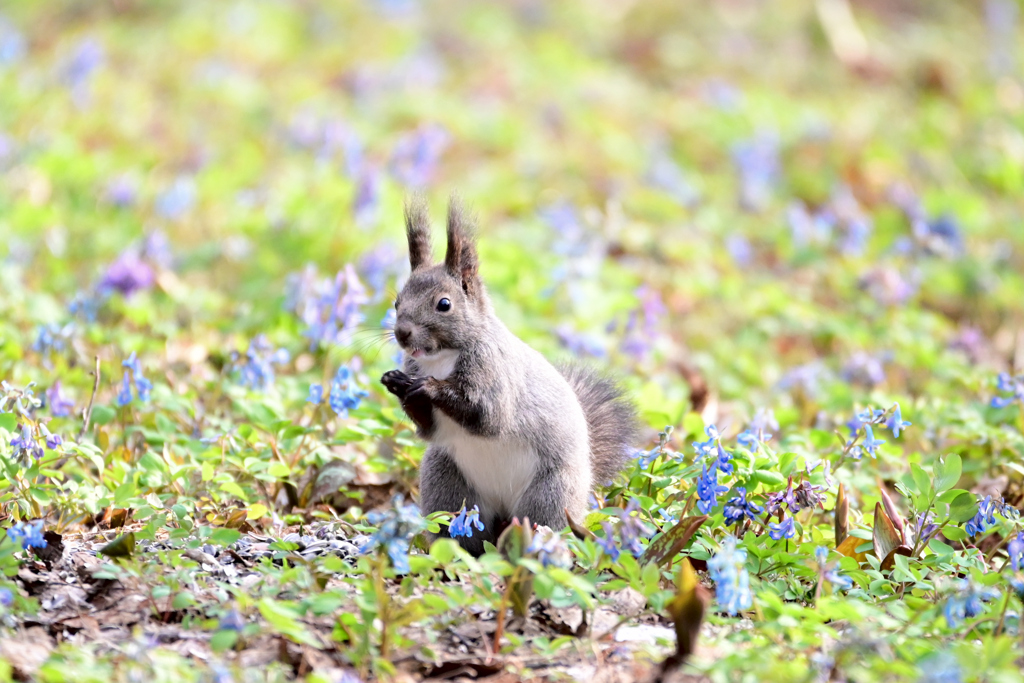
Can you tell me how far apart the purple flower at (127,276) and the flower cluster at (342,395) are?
1.73 metres

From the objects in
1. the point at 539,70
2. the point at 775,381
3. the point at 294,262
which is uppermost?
the point at 539,70

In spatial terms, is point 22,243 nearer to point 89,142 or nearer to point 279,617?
point 89,142

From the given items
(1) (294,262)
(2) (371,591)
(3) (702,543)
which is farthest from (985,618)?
(1) (294,262)

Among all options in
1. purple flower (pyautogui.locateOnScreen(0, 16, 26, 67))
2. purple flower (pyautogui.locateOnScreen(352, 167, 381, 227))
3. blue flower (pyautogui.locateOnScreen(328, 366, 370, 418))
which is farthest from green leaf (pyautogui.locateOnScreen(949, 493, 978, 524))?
purple flower (pyautogui.locateOnScreen(0, 16, 26, 67))

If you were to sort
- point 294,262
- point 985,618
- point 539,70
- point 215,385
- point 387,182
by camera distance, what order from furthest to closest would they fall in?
point 539,70
point 387,182
point 294,262
point 215,385
point 985,618

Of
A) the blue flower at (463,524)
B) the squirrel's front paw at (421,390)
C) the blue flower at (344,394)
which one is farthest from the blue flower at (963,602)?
the blue flower at (344,394)

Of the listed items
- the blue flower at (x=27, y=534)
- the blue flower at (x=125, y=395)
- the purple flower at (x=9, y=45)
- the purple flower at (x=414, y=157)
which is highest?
the purple flower at (x=9, y=45)

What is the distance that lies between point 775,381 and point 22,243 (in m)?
3.65

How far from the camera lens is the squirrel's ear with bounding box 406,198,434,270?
3.06 meters

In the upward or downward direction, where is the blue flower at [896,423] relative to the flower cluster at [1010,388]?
upward

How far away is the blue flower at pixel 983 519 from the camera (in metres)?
2.79

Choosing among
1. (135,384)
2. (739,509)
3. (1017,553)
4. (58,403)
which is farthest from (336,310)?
(1017,553)

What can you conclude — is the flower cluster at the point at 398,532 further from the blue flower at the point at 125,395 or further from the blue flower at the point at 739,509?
the blue flower at the point at 125,395

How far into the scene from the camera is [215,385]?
392 cm
